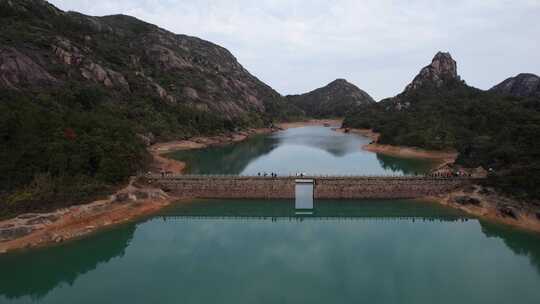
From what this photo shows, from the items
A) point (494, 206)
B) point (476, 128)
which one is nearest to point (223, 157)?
point (494, 206)

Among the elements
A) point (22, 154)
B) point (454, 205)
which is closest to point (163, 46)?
point (22, 154)

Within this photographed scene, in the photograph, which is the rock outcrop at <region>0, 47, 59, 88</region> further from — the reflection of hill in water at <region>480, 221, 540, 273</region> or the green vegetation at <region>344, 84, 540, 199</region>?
the green vegetation at <region>344, 84, 540, 199</region>

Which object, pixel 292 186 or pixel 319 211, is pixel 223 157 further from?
pixel 319 211

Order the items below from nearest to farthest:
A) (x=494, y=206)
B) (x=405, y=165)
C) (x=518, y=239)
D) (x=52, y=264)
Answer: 1. (x=52, y=264)
2. (x=518, y=239)
3. (x=494, y=206)
4. (x=405, y=165)

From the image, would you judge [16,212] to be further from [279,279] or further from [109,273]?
[279,279]

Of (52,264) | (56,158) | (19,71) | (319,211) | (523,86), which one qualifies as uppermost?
(523,86)

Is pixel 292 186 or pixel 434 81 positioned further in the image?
pixel 434 81

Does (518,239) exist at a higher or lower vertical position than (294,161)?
lower

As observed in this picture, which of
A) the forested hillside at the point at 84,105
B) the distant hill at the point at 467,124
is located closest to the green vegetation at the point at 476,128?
the distant hill at the point at 467,124
